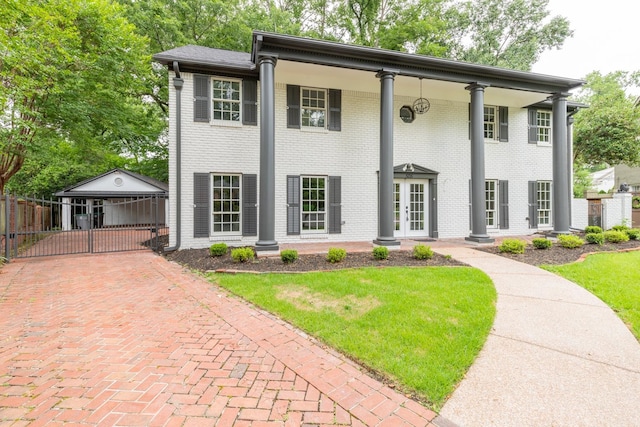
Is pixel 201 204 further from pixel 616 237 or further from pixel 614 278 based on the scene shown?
pixel 616 237

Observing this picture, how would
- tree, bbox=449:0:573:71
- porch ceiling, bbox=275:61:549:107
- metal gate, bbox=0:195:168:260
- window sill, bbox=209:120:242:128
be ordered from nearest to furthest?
porch ceiling, bbox=275:61:549:107, window sill, bbox=209:120:242:128, metal gate, bbox=0:195:168:260, tree, bbox=449:0:573:71

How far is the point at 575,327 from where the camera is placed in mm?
3531

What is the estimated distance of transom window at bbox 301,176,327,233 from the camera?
9820 millimetres

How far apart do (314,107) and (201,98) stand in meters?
3.46

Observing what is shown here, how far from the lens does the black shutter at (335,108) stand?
991cm

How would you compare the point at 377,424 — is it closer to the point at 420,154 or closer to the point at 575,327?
the point at 575,327

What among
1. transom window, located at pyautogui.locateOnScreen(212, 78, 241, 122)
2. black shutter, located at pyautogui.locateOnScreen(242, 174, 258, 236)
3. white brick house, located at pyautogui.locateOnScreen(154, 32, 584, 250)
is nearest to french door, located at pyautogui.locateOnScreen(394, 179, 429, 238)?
white brick house, located at pyautogui.locateOnScreen(154, 32, 584, 250)

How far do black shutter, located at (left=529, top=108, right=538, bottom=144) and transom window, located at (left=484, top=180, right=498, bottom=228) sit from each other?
96.6 inches

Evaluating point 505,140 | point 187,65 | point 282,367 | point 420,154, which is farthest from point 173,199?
point 505,140

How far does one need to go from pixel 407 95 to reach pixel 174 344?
33.9 feet

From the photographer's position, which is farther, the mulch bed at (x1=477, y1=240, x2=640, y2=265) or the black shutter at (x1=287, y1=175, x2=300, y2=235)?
the black shutter at (x1=287, y1=175, x2=300, y2=235)

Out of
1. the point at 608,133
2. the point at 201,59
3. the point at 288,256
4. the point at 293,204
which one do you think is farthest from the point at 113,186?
the point at 608,133

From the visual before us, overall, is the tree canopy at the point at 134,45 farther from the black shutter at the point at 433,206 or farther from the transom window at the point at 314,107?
the black shutter at the point at 433,206

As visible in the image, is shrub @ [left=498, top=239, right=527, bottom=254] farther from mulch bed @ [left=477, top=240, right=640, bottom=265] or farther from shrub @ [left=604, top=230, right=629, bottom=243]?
shrub @ [left=604, top=230, right=629, bottom=243]
